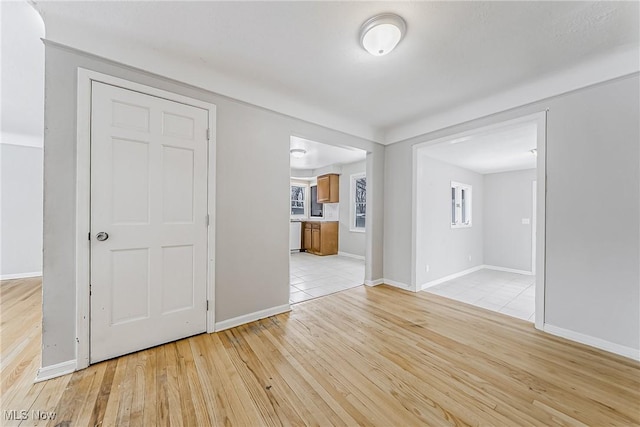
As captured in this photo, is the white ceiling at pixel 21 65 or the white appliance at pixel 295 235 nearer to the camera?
the white ceiling at pixel 21 65

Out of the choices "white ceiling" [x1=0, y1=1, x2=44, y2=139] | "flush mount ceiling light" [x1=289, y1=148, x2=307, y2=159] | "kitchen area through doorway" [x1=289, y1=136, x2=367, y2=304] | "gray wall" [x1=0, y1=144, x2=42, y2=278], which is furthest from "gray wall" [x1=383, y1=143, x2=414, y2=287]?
"gray wall" [x1=0, y1=144, x2=42, y2=278]

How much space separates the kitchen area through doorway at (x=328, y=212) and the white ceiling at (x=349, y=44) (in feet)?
7.25

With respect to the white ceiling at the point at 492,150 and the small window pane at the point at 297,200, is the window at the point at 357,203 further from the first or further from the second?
the white ceiling at the point at 492,150

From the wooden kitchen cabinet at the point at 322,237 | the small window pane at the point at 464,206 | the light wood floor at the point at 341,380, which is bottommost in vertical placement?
the light wood floor at the point at 341,380

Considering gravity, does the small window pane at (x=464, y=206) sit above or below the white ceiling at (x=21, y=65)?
below

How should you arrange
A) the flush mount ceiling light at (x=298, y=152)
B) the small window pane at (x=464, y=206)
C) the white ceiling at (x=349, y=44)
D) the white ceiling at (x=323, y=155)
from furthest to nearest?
1. the small window pane at (x=464, y=206)
2. the flush mount ceiling light at (x=298, y=152)
3. the white ceiling at (x=323, y=155)
4. the white ceiling at (x=349, y=44)

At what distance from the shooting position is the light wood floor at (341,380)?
1.37 m

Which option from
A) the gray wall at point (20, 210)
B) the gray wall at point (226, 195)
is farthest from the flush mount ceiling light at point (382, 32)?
the gray wall at point (20, 210)

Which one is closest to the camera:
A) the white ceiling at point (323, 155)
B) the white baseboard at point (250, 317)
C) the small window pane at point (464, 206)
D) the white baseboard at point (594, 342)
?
the white baseboard at point (594, 342)

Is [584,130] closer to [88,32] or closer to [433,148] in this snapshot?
[433,148]

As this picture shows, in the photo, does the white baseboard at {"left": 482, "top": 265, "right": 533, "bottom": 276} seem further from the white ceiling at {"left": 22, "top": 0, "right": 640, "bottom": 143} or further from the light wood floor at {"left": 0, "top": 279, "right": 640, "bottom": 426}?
the white ceiling at {"left": 22, "top": 0, "right": 640, "bottom": 143}

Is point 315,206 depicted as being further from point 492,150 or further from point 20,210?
point 20,210

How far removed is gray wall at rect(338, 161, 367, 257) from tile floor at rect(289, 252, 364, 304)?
354 mm

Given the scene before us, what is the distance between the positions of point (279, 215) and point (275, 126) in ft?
3.35
